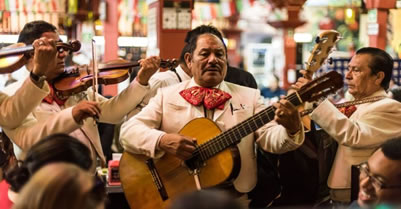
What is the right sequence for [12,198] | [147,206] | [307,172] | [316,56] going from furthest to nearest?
[307,172]
[147,206]
[316,56]
[12,198]

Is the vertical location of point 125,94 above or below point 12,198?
above

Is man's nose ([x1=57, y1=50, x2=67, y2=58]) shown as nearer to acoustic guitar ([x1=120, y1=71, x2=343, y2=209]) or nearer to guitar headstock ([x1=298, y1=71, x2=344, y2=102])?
acoustic guitar ([x1=120, y1=71, x2=343, y2=209])

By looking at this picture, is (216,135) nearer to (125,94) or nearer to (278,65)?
(125,94)

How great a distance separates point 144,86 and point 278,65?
485 inches

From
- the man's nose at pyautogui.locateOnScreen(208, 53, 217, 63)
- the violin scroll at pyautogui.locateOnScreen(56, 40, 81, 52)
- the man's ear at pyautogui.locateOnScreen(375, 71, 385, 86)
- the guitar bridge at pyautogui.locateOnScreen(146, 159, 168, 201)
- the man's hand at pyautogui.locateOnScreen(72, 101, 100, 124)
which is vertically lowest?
the guitar bridge at pyautogui.locateOnScreen(146, 159, 168, 201)

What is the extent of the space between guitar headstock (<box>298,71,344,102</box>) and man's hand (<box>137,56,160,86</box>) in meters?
0.83

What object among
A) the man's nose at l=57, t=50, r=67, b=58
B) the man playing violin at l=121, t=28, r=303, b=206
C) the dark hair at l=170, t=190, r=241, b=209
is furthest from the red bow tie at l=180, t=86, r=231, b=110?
the dark hair at l=170, t=190, r=241, b=209

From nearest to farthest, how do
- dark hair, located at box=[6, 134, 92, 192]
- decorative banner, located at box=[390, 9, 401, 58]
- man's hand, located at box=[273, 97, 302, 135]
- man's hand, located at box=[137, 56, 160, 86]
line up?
dark hair, located at box=[6, 134, 92, 192] < man's hand, located at box=[273, 97, 302, 135] < man's hand, located at box=[137, 56, 160, 86] < decorative banner, located at box=[390, 9, 401, 58]

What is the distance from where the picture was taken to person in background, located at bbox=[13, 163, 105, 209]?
1334 millimetres

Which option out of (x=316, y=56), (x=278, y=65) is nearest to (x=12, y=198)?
(x=316, y=56)

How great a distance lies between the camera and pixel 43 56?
2.72 metres

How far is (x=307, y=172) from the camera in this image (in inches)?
135

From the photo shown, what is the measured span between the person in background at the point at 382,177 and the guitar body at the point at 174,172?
3.01 feet

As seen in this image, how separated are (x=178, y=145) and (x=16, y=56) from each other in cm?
85
